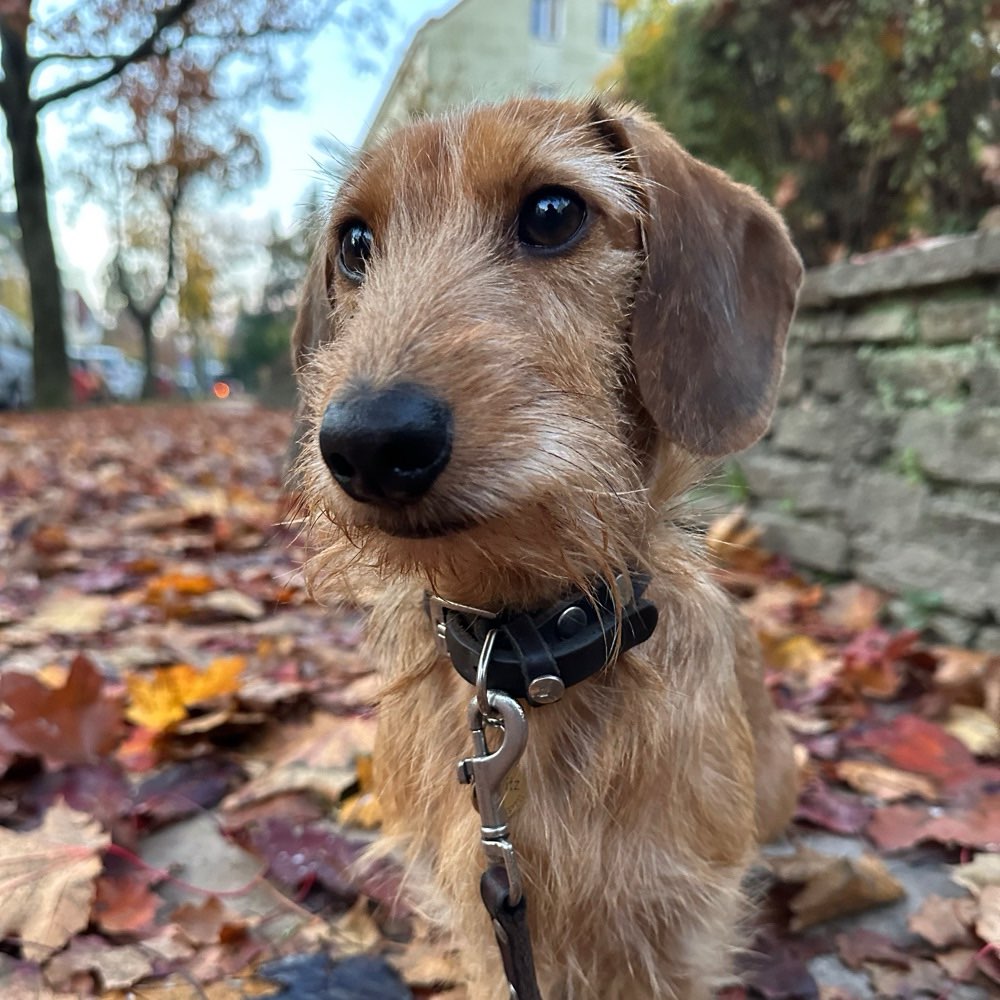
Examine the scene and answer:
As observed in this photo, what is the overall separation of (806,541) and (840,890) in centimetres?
253

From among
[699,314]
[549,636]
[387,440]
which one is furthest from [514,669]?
[699,314]

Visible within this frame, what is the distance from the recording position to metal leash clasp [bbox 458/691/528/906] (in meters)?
1.30

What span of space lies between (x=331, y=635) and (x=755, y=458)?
260 cm

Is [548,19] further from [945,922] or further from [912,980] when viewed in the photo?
[912,980]

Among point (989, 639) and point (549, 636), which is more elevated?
point (549, 636)

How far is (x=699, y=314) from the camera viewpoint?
1587 millimetres

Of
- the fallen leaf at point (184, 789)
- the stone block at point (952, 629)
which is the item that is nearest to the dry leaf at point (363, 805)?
the fallen leaf at point (184, 789)

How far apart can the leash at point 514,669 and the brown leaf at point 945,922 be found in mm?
1060

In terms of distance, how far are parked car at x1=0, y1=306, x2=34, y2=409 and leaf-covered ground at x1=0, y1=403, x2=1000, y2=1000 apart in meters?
13.8

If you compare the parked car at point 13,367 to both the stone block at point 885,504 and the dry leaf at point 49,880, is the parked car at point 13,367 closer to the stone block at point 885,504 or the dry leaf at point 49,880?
the stone block at point 885,504

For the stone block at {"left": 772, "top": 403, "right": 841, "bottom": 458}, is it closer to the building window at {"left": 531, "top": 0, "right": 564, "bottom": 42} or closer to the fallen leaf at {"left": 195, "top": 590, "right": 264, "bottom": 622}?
the fallen leaf at {"left": 195, "top": 590, "right": 264, "bottom": 622}

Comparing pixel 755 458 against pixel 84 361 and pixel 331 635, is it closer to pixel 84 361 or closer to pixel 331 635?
pixel 331 635

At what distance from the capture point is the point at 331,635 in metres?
3.67

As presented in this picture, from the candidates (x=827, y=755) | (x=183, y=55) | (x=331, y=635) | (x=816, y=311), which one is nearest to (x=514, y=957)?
(x=827, y=755)
